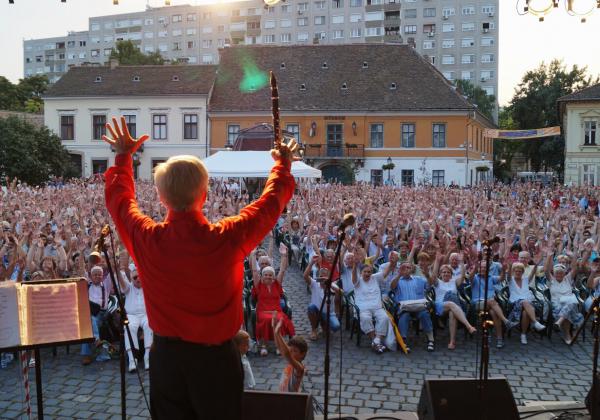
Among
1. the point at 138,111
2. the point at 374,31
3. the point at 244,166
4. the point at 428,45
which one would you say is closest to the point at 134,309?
the point at 244,166

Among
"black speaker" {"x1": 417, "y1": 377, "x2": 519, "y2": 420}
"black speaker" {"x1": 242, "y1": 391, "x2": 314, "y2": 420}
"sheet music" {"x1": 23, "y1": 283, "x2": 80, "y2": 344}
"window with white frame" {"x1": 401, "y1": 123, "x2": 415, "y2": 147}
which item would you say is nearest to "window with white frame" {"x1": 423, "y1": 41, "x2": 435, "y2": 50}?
"window with white frame" {"x1": 401, "y1": 123, "x2": 415, "y2": 147}

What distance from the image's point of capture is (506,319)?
7945mm

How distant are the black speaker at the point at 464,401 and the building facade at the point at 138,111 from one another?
119 feet

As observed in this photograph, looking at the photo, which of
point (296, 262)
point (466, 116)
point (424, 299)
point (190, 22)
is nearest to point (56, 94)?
point (466, 116)

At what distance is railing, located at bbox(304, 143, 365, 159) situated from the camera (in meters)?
38.0

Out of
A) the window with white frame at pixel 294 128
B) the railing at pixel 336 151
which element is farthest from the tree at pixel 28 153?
the railing at pixel 336 151

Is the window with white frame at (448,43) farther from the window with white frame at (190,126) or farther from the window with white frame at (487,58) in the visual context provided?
the window with white frame at (190,126)

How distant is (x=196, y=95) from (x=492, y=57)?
51.3 meters

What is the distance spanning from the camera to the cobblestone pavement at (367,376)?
5.76 metres

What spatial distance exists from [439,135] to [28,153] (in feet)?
83.2

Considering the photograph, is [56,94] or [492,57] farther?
[492,57]

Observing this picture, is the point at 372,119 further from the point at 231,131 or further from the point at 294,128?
the point at 231,131

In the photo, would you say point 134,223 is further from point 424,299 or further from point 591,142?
point 591,142

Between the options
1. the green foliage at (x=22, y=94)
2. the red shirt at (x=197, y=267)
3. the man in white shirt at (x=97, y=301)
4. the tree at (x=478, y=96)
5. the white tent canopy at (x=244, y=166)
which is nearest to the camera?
the red shirt at (x=197, y=267)
